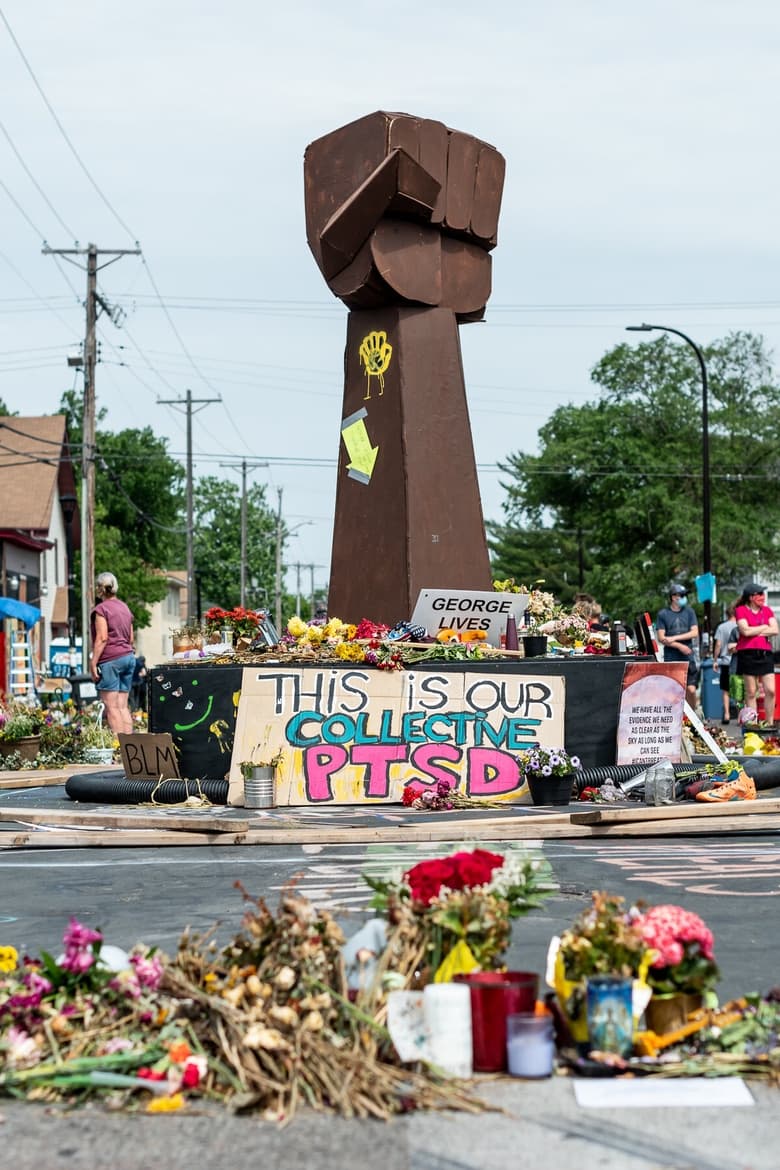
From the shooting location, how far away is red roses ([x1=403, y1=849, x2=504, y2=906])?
17.5 feet

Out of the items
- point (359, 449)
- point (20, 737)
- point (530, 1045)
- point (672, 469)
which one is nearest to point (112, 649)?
point (20, 737)

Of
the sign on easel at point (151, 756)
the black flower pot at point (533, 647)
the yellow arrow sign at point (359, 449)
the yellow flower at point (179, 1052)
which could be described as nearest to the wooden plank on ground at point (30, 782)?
the sign on easel at point (151, 756)

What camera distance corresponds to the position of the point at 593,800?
41.9ft

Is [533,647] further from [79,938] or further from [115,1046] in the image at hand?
[115,1046]

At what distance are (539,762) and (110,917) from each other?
Result: 17.7ft

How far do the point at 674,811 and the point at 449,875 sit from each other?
6.47m

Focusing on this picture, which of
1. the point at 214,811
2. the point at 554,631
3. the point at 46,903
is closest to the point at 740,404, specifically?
the point at 554,631

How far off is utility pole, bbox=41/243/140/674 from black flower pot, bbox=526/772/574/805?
25689 millimetres

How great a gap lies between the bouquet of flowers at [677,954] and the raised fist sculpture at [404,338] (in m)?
9.89

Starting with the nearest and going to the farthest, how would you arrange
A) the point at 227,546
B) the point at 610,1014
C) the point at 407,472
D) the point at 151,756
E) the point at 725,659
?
the point at 610,1014 → the point at 151,756 → the point at 407,472 → the point at 725,659 → the point at 227,546

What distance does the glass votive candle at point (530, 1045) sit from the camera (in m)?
4.89

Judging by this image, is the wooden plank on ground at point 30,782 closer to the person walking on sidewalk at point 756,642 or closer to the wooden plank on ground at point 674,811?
the wooden plank on ground at point 674,811

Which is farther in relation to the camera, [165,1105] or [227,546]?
[227,546]

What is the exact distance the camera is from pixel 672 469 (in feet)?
213
